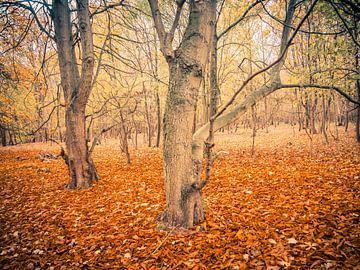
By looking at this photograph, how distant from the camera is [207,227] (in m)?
2.68

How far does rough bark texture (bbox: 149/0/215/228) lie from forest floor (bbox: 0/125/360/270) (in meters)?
0.53

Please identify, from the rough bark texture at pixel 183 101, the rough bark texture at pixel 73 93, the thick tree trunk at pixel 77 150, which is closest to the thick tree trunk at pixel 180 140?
the rough bark texture at pixel 183 101

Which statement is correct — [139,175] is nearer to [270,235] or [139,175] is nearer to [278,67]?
[270,235]

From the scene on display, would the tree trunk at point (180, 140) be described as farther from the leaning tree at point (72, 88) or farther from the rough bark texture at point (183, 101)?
the leaning tree at point (72, 88)

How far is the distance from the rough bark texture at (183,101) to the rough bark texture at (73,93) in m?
3.14

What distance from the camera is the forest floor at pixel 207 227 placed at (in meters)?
2.10

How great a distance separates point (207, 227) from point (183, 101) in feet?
6.03

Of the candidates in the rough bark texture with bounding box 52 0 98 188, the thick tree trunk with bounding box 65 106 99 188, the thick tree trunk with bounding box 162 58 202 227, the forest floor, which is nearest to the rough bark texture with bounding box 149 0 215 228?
the thick tree trunk with bounding box 162 58 202 227

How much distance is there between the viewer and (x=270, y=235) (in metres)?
2.40

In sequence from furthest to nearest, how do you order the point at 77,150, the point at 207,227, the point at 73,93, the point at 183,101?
the point at 77,150 < the point at 73,93 < the point at 207,227 < the point at 183,101

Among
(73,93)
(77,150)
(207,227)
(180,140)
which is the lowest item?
(207,227)

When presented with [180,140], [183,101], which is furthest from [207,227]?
[183,101]

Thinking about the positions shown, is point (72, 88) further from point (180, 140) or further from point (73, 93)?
point (180, 140)

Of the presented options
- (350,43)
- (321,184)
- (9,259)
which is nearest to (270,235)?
(321,184)
